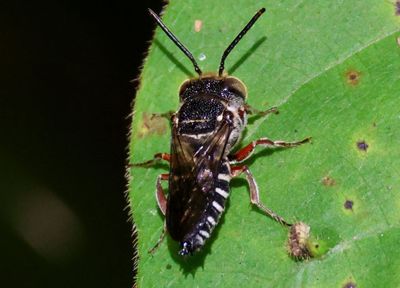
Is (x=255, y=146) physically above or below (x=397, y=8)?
below

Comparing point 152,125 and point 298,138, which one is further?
point 152,125

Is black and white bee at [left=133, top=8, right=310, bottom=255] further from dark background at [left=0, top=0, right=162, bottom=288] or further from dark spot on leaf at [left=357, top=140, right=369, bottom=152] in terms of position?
dark background at [left=0, top=0, right=162, bottom=288]

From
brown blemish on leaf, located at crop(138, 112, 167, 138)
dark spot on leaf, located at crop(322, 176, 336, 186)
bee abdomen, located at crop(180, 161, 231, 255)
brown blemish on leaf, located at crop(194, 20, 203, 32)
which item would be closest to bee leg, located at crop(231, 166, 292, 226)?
bee abdomen, located at crop(180, 161, 231, 255)

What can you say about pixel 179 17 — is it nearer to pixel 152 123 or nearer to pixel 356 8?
pixel 152 123

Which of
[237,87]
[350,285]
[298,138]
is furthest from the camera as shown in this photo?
[237,87]

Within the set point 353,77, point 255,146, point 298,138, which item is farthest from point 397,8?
point 255,146

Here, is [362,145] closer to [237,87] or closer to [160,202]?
[237,87]

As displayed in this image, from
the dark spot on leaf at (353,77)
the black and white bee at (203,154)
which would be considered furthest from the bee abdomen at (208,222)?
the dark spot on leaf at (353,77)
